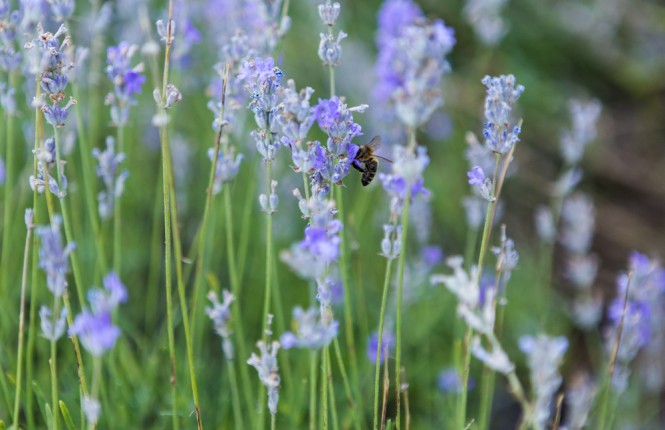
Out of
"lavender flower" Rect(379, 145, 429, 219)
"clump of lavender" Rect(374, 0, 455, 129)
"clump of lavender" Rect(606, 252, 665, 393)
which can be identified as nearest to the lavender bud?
"clump of lavender" Rect(374, 0, 455, 129)

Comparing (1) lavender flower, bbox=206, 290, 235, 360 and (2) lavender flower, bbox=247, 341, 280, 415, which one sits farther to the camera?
(1) lavender flower, bbox=206, 290, 235, 360

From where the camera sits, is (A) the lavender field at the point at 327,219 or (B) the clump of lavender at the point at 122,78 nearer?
(A) the lavender field at the point at 327,219

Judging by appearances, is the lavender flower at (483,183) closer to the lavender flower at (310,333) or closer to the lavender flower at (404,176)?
the lavender flower at (404,176)

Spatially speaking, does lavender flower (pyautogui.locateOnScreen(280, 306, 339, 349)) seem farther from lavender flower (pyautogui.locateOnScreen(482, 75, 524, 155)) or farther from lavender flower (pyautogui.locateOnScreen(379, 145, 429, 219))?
lavender flower (pyautogui.locateOnScreen(482, 75, 524, 155))

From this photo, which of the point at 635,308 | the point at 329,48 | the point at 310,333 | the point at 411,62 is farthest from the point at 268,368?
the point at 635,308

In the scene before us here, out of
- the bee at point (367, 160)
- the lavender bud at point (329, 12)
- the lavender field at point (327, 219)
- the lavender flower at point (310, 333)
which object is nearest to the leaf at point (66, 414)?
the lavender field at point (327, 219)

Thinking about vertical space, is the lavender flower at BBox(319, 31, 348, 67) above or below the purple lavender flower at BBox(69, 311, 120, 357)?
above

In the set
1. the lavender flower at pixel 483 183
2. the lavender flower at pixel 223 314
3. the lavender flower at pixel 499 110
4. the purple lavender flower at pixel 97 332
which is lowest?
the purple lavender flower at pixel 97 332
